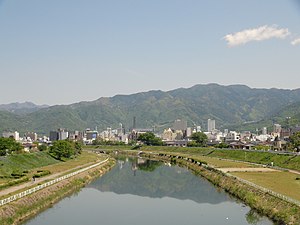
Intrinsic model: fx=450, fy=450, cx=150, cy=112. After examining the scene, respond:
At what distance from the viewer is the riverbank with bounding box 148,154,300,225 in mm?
24688

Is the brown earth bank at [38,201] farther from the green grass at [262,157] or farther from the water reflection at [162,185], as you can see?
the green grass at [262,157]

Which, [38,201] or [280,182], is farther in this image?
[280,182]

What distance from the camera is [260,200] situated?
3014 cm

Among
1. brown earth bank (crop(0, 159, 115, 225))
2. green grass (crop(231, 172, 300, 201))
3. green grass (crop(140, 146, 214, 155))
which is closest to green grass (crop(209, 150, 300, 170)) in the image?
green grass (crop(140, 146, 214, 155))

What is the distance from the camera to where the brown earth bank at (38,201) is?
82.9 feet

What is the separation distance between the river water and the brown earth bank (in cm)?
56

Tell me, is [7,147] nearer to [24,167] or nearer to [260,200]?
[24,167]

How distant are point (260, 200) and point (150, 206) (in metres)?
8.77

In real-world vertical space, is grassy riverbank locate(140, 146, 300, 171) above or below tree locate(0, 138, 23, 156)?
below

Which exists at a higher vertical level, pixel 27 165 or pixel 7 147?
pixel 7 147

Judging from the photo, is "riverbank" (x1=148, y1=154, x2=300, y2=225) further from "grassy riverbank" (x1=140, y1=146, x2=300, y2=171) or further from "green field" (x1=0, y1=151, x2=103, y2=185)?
"green field" (x1=0, y1=151, x2=103, y2=185)

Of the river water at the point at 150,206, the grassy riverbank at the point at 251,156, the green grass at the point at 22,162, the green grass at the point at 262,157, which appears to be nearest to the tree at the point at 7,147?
the green grass at the point at 22,162

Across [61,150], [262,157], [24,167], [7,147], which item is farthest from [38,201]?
[262,157]

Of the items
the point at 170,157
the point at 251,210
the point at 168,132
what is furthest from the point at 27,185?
the point at 168,132
